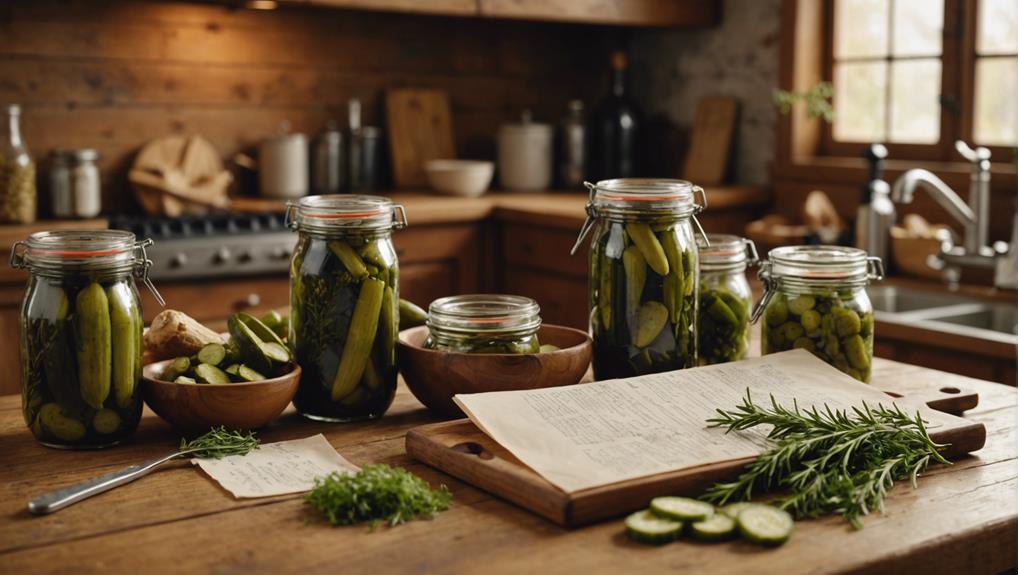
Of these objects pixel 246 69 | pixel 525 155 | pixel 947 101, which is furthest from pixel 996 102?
pixel 246 69

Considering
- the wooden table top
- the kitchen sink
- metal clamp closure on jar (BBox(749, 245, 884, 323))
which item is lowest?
the kitchen sink

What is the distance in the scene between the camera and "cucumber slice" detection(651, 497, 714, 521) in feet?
3.46

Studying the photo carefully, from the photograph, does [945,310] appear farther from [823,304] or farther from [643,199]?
[643,199]

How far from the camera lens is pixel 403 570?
96cm

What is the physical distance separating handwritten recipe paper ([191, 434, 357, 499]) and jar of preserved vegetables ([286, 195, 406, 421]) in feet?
0.35

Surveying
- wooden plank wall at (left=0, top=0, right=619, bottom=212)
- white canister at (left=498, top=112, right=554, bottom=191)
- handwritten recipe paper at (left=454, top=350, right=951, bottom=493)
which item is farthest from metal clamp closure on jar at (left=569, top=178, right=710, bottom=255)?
white canister at (left=498, top=112, right=554, bottom=191)

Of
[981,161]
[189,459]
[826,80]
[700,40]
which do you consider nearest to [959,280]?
[981,161]

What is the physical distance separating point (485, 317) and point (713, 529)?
1.60ft

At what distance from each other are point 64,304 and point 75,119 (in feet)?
8.53

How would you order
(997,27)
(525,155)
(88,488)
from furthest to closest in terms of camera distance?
(525,155) → (997,27) → (88,488)

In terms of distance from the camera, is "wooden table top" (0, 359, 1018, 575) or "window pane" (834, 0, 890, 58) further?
"window pane" (834, 0, 890, 58)

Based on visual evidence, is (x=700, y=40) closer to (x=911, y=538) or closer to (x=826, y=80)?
(x=826, y=80)

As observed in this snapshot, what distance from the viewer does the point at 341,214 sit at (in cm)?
140

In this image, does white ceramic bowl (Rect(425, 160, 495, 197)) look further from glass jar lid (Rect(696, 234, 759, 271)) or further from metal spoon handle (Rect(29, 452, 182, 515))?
metal spoon handle (Rect(29, 452, 182, 515))
